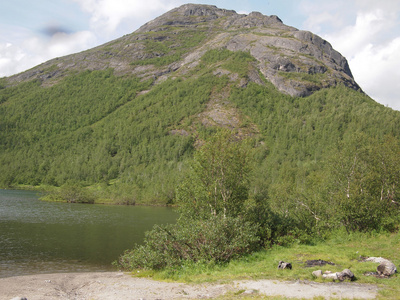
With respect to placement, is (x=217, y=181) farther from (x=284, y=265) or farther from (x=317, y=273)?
(x=317, y=273)

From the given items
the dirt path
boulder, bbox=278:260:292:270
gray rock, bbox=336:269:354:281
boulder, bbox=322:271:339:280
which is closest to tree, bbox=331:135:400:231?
boulder, bbox=278:260:292:270

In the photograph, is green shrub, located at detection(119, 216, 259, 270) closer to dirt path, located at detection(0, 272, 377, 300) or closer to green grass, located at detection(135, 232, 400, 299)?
green grass, located at detection(135, 232, 400, 299)

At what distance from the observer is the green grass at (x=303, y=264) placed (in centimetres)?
1842

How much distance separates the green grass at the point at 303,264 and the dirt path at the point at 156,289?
42.8 inches

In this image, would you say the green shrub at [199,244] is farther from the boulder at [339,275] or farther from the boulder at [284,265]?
the boulder at [339,275]

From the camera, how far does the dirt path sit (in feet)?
50.4

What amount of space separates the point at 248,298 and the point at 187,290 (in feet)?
15.5

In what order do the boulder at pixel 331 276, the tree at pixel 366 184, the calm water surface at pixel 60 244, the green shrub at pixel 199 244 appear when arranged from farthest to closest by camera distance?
1. the calm water surface at pixel 60 244
2. the tree at pixel 366 184
3. the green shrub at pixel 199 244
4. the boulder at pixel 331 276

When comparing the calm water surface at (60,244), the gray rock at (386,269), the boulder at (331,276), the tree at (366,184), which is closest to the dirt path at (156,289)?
the boulder at (331,276)

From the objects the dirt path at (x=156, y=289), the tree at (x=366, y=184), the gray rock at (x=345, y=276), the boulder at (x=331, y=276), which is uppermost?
the tree at (x=366, y=184)

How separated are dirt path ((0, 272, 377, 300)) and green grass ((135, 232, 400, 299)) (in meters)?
1.09

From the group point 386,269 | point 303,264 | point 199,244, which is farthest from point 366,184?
point 199,244

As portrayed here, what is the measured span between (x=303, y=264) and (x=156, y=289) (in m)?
11.1

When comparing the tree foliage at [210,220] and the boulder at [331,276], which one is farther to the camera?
the tree foliage at [210,220]
